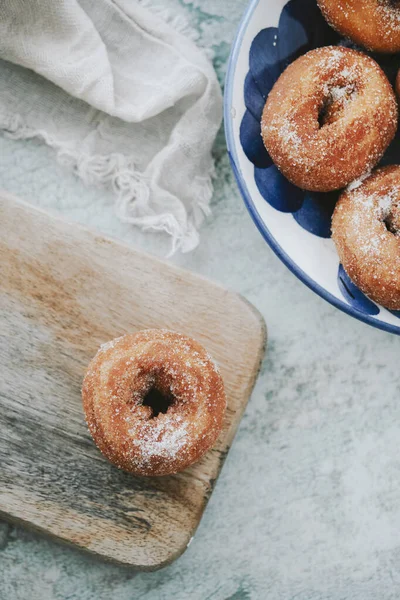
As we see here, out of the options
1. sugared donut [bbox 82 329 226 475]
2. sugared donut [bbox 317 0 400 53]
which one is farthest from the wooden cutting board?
sugared donut [bbox 317 0 400 53]

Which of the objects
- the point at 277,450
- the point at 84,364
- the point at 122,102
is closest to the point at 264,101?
the point at 122,102

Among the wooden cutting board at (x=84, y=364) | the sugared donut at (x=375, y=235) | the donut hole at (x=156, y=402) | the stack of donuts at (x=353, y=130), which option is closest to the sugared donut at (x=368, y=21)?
the stack of donuts at (x=353, y=130)

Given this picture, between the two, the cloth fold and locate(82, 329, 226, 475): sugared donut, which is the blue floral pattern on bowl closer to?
the cloth fold

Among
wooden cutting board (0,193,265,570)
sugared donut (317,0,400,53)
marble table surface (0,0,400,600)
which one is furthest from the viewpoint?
marble table surface (0,0,400,600)

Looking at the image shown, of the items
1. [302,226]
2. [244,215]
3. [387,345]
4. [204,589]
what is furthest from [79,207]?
[204,589]

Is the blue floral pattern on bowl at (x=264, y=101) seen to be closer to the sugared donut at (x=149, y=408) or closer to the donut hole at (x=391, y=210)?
the donut hole at (x=391, y=210)

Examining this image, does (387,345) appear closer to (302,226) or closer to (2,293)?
(302,226)

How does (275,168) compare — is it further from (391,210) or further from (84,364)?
(84,364)
